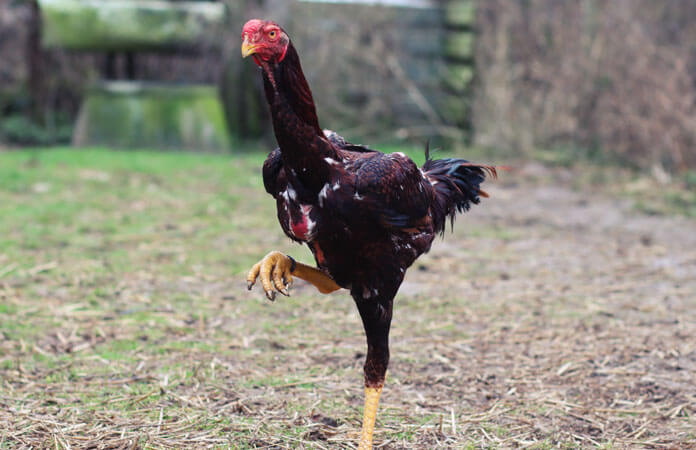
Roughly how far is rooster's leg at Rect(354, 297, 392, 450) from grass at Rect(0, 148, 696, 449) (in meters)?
0.26

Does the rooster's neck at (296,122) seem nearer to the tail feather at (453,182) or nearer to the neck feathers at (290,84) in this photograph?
the neck feathers at (290,84)

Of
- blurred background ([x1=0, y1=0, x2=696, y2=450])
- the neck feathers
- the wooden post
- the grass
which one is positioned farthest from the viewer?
the wooden post

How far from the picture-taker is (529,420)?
3734 millimetres

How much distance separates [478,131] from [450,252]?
5.65 metres

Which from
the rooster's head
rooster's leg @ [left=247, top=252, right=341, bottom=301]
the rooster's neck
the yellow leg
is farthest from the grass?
the rooster's head

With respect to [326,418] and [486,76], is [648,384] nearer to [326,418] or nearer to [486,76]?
[326,418]

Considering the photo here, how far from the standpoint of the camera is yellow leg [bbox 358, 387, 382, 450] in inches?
129

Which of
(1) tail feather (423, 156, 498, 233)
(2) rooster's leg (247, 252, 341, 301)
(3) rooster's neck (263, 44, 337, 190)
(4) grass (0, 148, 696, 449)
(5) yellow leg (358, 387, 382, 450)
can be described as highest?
(3) rooster's neck (263, 44, 337, 190)

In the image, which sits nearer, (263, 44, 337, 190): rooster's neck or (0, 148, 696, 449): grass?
(263, 44, 337, 190): rooster's neck

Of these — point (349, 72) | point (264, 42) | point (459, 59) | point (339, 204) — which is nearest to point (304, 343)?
point (339, 204)

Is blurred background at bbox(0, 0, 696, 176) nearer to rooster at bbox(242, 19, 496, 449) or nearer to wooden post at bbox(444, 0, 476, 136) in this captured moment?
wooden post at bbox(444, 0, 476, 136)

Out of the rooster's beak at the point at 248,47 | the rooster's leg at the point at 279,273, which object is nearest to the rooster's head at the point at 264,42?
the rooster's beak at the point at 248,47

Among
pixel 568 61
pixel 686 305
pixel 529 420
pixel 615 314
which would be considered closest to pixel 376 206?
pixel 529 420

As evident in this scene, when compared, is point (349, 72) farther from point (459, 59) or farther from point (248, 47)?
point (248, 47)
